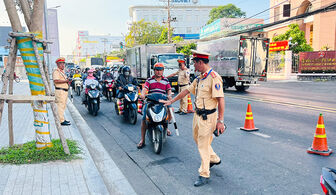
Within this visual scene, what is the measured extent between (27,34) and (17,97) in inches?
40.9

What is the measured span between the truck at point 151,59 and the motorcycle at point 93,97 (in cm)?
738

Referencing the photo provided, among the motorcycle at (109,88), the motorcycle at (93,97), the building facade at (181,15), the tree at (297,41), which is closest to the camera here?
the motorcycle at (93,97)

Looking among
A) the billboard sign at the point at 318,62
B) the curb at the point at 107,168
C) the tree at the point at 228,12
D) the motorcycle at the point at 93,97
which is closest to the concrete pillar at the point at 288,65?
the billboard sign at the point at 318,62

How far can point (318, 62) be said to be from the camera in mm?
25516

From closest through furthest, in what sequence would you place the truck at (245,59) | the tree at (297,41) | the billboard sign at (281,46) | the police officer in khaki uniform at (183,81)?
the police officer in khaki uniform at (183,81) → the truck at (245,59) → the tree at (297,41) → the billboard sign at (281,46)

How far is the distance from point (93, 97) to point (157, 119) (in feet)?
16.1

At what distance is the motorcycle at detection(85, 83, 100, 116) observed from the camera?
376 inches

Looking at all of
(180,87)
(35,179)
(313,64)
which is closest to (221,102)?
(35,179)

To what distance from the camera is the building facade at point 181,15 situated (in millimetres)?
105562

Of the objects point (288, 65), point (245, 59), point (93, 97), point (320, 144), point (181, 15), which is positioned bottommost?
point (320, 144)

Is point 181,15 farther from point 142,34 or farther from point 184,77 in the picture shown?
point 184,77

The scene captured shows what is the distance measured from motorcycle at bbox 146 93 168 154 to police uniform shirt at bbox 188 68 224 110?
1467mm

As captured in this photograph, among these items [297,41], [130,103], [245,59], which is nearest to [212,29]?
[297,41]

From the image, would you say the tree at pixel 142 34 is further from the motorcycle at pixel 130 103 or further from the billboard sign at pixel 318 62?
the motorcycle at pixel 130 103
